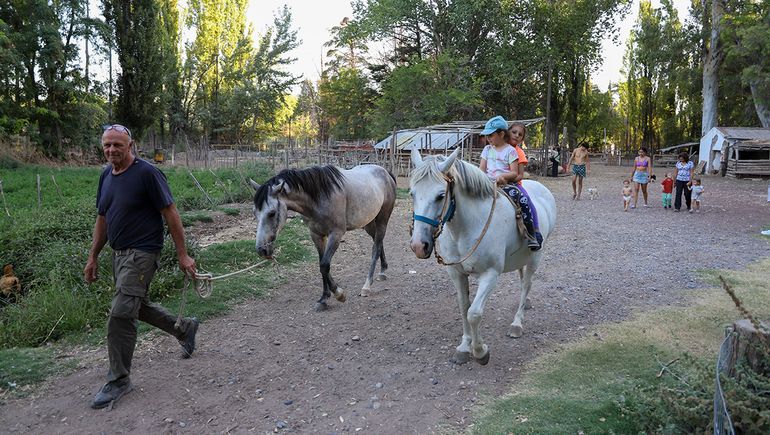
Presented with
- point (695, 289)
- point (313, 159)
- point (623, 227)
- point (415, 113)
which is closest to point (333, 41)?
point (415, 113)

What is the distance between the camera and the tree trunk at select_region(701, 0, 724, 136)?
26.2m

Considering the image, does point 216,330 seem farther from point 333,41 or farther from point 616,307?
point 333,41

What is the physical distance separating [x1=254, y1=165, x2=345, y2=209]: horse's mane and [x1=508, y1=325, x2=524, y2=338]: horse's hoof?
2.48 meters

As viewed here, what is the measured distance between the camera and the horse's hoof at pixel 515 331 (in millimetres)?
4485

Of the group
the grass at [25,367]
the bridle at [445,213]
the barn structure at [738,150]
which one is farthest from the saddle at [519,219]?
the barn structure at [738,150]

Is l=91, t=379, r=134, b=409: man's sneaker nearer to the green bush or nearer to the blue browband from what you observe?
the blue browband

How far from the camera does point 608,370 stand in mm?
3754

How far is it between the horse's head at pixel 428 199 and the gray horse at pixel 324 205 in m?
2.01

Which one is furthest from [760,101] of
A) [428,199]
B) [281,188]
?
[428,199]

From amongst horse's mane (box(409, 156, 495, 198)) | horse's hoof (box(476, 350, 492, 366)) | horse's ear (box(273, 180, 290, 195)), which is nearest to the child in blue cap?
A: horse's mane (box(409, 156, 495, 198))

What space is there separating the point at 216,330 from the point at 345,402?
6.61 ft

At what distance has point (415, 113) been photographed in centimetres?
2936

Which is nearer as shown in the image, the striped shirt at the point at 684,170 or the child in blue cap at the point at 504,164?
the child in blue cap at the point at 504,164

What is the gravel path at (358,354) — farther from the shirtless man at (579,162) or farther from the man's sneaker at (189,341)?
the shirtless man at (579,162)
